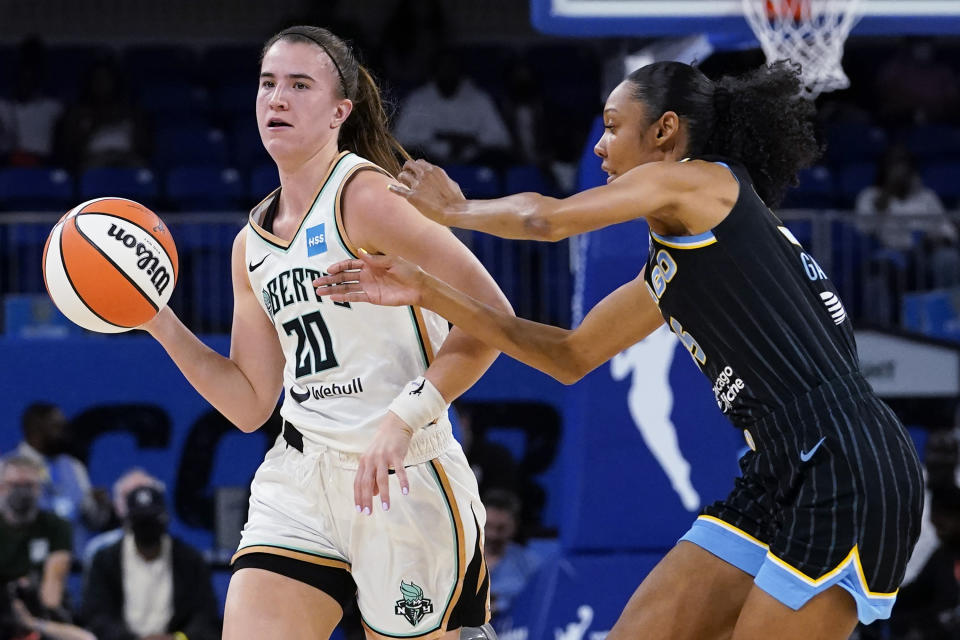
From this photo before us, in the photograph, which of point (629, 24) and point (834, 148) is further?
point (834, 148)

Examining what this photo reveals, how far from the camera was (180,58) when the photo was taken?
13539mm

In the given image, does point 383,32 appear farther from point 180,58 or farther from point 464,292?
point 464,292

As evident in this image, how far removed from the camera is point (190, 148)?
12.1 m

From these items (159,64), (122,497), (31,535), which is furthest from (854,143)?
(31,535)

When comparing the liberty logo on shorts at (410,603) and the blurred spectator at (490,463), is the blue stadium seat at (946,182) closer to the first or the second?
the blurred spectator at (490,463)

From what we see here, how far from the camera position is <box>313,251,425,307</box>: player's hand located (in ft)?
11.8

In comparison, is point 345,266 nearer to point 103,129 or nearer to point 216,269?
point 216,269

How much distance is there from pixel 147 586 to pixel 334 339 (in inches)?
170

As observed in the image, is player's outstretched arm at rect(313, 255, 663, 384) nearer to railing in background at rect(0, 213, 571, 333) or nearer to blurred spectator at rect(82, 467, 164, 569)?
blurred spectator at rect(82, 467, 164, 569)

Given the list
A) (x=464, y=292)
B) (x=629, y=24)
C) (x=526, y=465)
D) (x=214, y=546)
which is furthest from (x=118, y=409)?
(x=464, y=292)

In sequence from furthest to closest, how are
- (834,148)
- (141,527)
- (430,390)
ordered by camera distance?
(834,148) → (141,527) → (430,390)

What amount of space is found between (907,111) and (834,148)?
1.12m

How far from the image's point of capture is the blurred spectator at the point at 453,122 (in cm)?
1186

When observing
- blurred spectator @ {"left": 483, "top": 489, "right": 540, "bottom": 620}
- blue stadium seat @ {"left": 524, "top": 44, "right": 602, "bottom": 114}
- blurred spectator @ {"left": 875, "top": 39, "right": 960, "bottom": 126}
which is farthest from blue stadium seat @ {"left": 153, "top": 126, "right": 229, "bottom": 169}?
blurred spectator @ {"left": 875, "top": 39, "right": 960, "bottom": 126}
